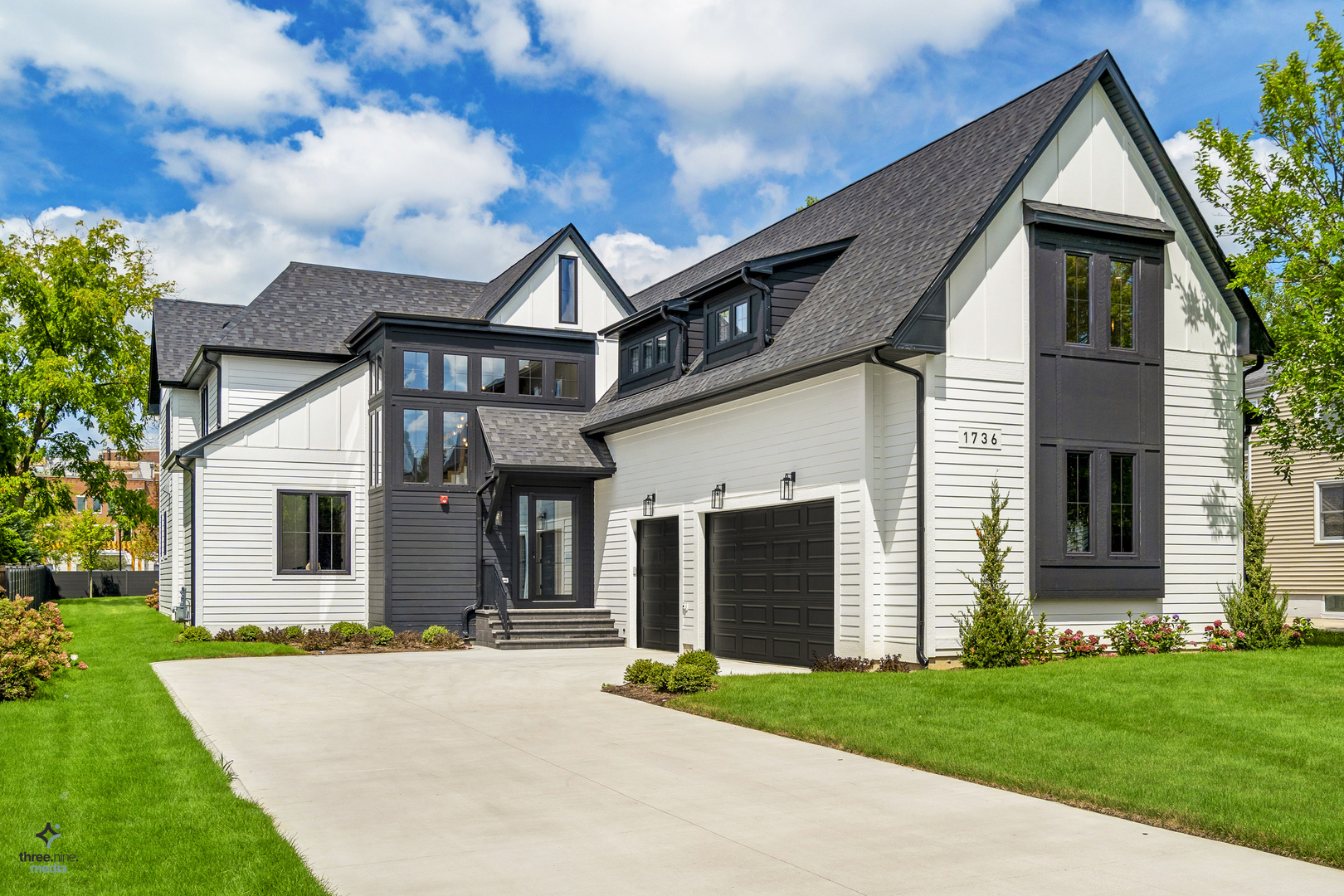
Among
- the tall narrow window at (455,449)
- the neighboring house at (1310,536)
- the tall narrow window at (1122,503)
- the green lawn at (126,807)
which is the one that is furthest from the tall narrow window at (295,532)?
the neighboring house at (1310,536)

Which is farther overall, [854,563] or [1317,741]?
[854,563]

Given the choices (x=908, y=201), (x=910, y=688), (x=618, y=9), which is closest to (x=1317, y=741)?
(x=910, y=688)

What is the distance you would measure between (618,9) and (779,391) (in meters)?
6.17

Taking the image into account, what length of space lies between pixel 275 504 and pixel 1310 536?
25.8 meters

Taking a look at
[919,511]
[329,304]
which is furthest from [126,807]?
[329,304]

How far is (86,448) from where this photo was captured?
3762 centimetres

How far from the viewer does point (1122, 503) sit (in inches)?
618

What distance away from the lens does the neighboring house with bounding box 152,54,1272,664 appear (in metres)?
15.0

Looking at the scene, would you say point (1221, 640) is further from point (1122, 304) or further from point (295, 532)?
point (295, 532)

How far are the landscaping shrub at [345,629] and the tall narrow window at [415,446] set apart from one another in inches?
128

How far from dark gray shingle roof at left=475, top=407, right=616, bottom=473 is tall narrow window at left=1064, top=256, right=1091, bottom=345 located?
10.3 meters

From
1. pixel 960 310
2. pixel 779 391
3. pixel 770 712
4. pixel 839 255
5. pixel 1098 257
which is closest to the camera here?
pixel 770 712

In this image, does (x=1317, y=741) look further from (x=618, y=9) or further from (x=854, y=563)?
(x=618, y=9)

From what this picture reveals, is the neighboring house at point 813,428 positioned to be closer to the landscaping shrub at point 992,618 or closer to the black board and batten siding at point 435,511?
the black board and batten siding at point 435,511
